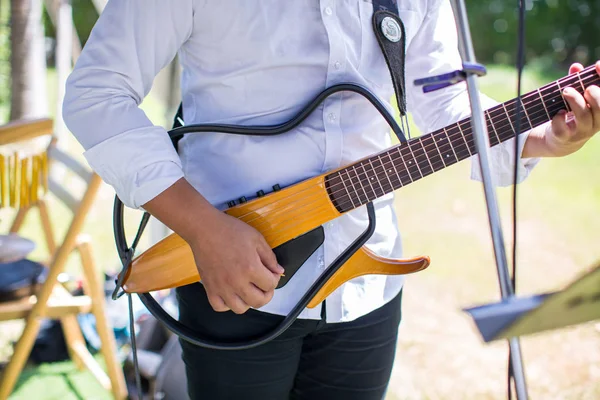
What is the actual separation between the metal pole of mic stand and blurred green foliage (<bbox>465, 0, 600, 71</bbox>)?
30.6 ft

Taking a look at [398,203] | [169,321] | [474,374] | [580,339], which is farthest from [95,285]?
[398,203]

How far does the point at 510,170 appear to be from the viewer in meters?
1.32

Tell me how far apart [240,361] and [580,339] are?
2390 mm

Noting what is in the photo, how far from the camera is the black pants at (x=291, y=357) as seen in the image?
1.18m

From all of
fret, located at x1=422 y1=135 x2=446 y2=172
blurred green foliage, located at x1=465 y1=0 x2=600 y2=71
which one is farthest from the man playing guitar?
blurred green foliage, located at x1=465 y1=0 x2=600 y2=71

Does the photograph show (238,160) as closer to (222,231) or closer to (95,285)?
(222,231)

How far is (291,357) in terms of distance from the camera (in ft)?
3.99

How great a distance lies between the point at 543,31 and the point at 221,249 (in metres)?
10.5

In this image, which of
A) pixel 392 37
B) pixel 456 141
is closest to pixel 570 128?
pixel 456 141

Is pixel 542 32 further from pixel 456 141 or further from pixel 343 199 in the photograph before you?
pixel 343 199

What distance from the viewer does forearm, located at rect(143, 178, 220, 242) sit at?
3.26ft

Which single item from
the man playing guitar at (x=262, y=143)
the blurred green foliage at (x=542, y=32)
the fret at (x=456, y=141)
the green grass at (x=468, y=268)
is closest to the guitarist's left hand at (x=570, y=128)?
the man playing guitar at (x=262, y=143)

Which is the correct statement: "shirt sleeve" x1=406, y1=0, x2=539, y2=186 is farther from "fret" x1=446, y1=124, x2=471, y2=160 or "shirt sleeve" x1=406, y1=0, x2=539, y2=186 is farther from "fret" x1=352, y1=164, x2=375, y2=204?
"fret" x1=352, y1=164, x2=375, y2=204

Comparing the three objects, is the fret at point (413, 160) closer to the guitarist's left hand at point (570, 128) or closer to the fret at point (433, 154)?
the fret at point (433, 154)
